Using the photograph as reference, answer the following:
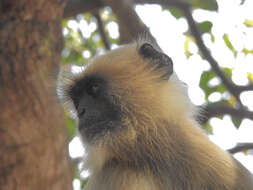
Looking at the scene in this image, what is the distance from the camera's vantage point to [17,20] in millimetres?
1640

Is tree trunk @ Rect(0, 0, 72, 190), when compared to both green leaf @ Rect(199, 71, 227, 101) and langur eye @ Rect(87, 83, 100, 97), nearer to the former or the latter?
langur eye @ Rect(87, 83, 100, 97)

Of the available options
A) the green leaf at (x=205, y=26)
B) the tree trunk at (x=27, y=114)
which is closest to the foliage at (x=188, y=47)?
the green leaf at (x=205, y=26)

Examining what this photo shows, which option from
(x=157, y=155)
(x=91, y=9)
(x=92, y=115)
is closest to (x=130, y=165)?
(x=157, y=155)

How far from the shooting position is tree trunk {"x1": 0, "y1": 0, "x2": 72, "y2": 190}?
4.78ft

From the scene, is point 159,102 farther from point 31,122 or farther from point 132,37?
point 31,122

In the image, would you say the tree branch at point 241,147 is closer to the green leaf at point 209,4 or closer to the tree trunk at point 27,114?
the green leaf at point 209,4

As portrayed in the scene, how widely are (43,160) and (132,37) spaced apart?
2629 mm

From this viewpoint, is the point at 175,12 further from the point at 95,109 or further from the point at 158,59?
the point at 95,109

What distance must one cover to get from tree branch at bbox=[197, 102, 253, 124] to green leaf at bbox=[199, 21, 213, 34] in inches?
33.3

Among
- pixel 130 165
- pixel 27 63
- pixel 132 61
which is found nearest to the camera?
pixel 27 63

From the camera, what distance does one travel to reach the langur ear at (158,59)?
132 inches

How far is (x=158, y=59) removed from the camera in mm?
3408

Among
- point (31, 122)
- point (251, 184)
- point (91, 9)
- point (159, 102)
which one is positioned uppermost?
point (91, 9)

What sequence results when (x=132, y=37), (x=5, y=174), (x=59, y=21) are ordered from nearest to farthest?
1. (x=5, y=174)
2. (x=59, y=21)
3. (x=132, y=37)
